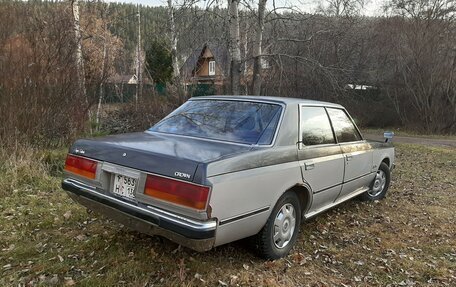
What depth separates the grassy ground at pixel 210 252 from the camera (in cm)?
337

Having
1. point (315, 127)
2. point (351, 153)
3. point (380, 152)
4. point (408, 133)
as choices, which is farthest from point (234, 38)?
point (408, 133)

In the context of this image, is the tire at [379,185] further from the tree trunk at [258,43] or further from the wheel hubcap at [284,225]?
the tree trunk at [258,43]

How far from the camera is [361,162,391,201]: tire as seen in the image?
6.05 meters

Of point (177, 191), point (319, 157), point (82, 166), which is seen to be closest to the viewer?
point (177, 191)

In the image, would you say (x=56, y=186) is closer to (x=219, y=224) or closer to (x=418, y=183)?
(x=219, y=224)

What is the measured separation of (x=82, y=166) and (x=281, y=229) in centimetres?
200

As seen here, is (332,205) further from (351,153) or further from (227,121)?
(227,121)

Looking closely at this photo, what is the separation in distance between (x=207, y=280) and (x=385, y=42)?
72.7 ft

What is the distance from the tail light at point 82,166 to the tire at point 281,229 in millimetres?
1627

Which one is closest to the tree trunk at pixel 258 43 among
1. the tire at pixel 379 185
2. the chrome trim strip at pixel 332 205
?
the tire at pixel 379 185

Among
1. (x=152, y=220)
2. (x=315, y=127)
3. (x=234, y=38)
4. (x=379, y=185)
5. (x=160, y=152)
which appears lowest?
(x=379, y=185)

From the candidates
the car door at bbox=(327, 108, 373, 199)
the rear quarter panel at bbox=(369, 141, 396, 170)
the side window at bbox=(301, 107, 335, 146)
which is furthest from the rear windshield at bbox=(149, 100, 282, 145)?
the rear quarter panel at bbox=(369, 141, 396, 170)

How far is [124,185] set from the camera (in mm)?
3223

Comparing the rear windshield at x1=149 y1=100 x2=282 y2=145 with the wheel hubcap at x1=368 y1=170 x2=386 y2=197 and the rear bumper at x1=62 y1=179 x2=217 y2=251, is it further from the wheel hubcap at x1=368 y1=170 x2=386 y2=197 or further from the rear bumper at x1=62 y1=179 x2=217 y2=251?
the wheel hubcap at x1=368 y1=170 x2=386 y2=197
